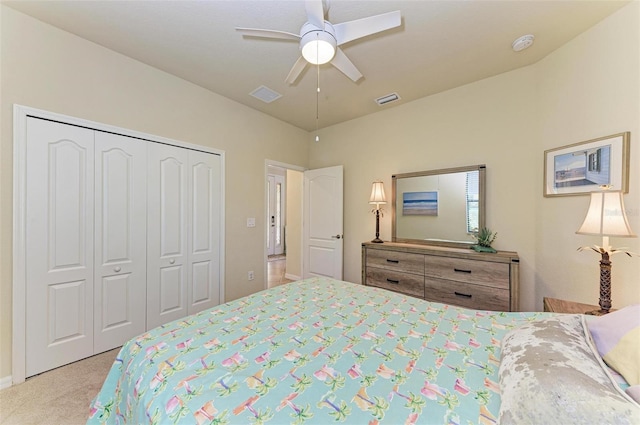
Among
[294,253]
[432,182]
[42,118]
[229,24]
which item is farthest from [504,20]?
[294,253]

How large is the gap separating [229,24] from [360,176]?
8.08 feet

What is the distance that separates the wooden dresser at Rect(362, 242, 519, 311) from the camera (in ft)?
7.34

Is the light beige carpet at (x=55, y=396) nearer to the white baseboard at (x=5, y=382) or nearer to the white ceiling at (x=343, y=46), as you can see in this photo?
the white baseboard at (x=5, y=382)

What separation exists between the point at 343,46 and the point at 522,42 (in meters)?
1.52

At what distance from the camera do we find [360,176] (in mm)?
3783

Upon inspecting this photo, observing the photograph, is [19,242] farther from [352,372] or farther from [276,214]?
[276,214]

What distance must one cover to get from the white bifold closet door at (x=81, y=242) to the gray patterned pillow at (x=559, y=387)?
9.71ft

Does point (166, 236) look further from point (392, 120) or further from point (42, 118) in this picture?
point (392, 120)

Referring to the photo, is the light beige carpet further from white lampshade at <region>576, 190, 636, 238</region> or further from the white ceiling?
white lampshade at <region>576, 190, 636, 238</region>

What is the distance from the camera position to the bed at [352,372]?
726 millimetres

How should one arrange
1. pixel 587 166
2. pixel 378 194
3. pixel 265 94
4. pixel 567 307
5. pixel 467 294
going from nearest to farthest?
pixel 567 307
pixel 587 166
pixel 467 294
pixel 265 94
pixel 378 194

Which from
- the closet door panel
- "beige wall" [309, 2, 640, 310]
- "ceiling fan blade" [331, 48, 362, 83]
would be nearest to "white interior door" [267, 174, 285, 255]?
"beige wall" [309, 2, 640, 310]

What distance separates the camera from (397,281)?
2.88 m

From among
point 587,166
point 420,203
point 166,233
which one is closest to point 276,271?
point 166,233
